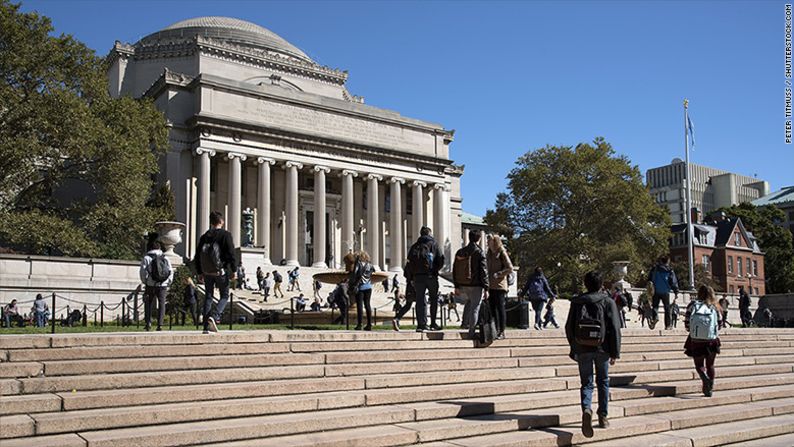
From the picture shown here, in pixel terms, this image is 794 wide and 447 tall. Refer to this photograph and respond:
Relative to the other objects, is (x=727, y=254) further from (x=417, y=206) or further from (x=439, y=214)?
(x=417, y=206)

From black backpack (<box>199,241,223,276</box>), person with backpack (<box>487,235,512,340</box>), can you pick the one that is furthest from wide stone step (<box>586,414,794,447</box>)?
black backpack (<box>199,241,223,276</box>)

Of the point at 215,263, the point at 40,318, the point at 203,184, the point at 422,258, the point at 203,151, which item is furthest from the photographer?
the point at 203,151

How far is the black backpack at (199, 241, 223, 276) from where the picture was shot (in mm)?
13055

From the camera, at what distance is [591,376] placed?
30.5 feet

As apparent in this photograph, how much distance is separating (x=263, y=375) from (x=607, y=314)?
477 cm

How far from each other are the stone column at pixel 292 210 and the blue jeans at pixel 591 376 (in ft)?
141

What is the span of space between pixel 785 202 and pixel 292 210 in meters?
82.4

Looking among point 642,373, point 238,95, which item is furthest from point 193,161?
point 642,373

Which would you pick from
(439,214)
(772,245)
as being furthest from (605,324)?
(772,245)

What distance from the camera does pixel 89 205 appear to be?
38.6 meters

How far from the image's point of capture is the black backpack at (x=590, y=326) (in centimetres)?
918

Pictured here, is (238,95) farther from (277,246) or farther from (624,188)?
(624,188)

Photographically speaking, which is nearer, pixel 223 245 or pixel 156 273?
pixel 223 245

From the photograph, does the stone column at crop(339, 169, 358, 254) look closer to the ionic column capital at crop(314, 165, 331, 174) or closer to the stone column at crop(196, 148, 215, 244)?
the ionic column capital at crop(314, 165, 331, 174)
